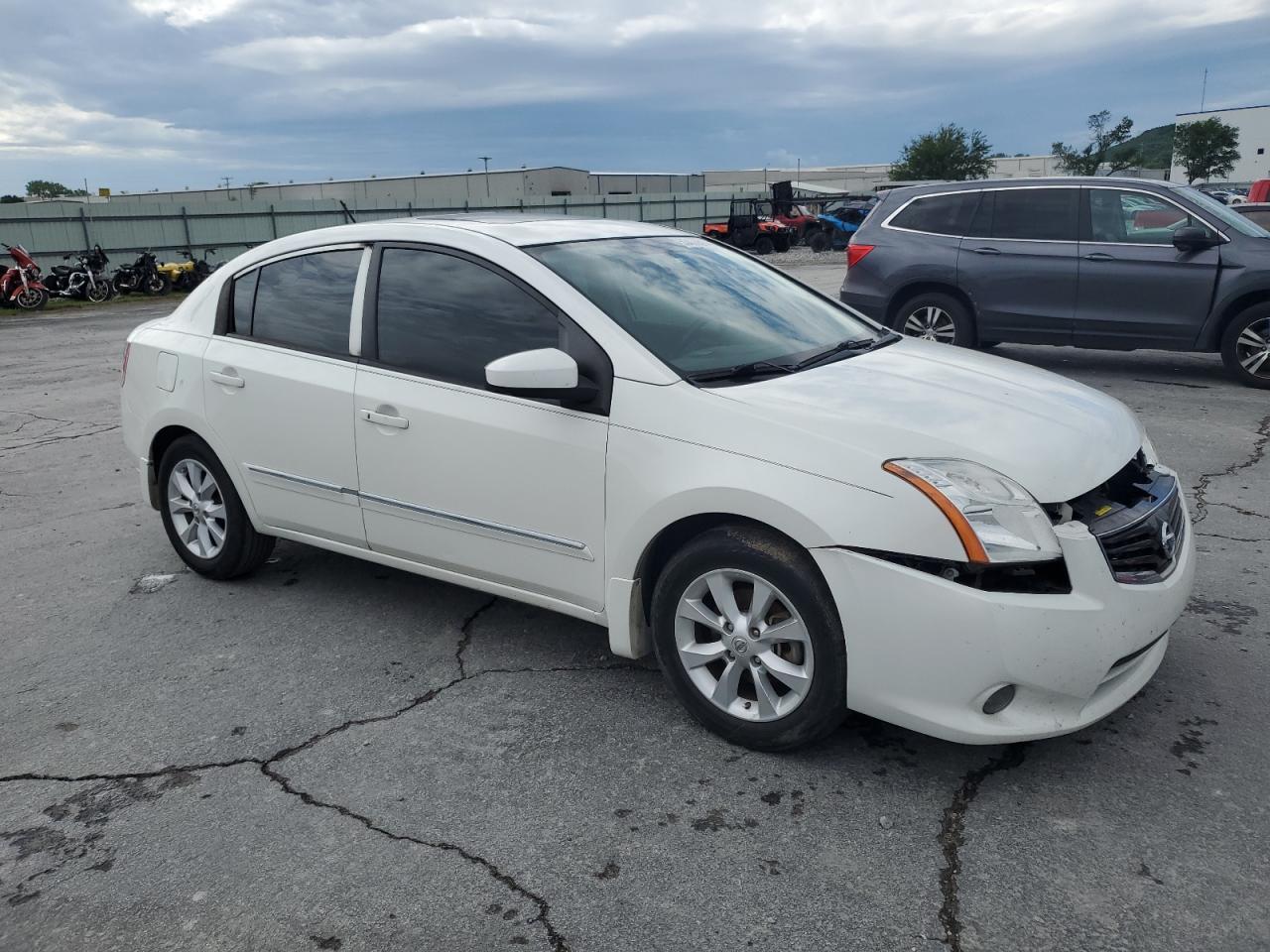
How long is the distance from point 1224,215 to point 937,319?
246 cm

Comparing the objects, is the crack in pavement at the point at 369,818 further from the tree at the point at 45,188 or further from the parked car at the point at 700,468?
the tree at the point at 45,188

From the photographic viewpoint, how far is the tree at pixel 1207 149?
278 ft

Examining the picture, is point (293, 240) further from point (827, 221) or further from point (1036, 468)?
point (827, 221)

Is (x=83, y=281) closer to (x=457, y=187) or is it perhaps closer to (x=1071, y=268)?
(x=1071, y=268)

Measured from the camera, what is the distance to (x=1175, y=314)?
8.95 metres

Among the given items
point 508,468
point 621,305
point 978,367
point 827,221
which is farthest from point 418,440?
point 827,221

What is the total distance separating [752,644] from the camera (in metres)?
3.23

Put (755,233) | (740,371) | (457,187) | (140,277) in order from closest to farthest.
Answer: (740,371) → (140,277) → (755,233) → (457,187)

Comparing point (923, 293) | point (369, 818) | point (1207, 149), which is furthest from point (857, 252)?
point (1207, 149)

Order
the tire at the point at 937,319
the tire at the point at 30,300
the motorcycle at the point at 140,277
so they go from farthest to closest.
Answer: the motorcycle at the point at 140,277, the tire at the point at 30,300, the tire at the point at 937,319

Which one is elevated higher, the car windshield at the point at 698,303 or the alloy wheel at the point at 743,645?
the car windshield at the point at 698,303

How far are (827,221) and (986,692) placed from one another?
36.9m

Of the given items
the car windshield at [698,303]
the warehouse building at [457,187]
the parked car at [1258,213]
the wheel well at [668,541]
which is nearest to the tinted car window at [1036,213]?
the parked car at [1258,213]

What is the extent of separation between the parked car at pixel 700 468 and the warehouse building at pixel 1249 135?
113918 mm
